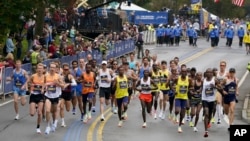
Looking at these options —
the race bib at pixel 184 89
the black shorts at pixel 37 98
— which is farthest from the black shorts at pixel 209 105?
the black shorts at pixel 37 98

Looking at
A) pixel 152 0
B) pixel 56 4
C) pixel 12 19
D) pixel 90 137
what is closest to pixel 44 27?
pixel 56 4

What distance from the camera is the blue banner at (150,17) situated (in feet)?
191

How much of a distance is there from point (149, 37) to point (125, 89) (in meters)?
33.2

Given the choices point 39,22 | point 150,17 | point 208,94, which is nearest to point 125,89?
point 208,94

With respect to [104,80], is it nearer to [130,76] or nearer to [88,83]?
[88,83]

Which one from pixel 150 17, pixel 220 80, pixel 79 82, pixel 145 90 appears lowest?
pixel 150 17

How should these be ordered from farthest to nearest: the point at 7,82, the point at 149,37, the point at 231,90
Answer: the point at 149,37
the point at 7,82
the point at 231,90

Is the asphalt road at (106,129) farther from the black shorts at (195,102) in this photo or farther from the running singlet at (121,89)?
the running singlet at (121,89)

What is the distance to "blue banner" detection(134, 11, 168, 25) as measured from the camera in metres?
58.2

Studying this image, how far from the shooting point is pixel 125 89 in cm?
1991

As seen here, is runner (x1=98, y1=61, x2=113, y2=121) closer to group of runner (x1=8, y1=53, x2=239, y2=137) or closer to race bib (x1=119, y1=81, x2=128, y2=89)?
group of runner (x1=8, y1=53, x2=239, y2=137)

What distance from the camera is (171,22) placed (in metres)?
60.8

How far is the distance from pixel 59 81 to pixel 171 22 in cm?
4304

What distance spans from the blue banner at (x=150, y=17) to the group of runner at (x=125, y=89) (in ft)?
118
